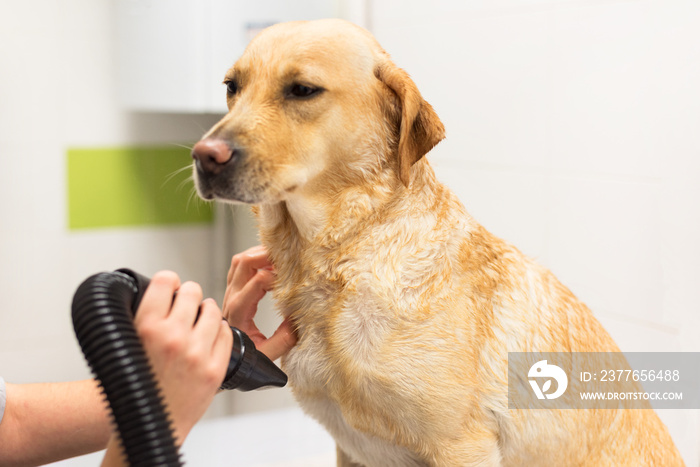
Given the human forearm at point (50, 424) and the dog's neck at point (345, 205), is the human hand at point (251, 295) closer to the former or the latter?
the dog's neck at point (345, 205)

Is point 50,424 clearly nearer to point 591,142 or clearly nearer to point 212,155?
point 212,155

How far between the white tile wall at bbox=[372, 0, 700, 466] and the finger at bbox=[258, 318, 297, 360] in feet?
2.54

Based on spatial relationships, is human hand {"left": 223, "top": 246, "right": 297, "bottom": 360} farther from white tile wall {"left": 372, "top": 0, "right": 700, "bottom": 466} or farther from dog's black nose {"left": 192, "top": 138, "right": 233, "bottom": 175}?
white tile wall {"left": 372, "top": 0, "right": 700, "bottom": 466}

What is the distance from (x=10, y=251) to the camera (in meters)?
2.02

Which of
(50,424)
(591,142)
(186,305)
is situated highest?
(591,142)

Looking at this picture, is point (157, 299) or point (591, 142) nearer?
point (157, 299)

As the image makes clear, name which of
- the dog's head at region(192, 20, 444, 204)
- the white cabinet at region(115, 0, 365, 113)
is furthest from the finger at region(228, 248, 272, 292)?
the white cabinet at region(115, 0, 365, 113)

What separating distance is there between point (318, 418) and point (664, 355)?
0.76m

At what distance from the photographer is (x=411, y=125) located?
76cm

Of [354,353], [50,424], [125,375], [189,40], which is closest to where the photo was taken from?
[125,375]

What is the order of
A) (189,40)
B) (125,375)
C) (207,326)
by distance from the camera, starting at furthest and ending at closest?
1. (189,40)
2. (207,326)
3. (125,375)

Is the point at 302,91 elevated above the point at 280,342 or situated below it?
above

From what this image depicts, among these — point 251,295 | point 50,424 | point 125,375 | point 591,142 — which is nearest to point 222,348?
point 125,375

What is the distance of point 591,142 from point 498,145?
0.25m
